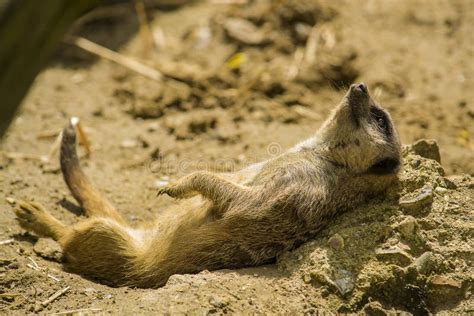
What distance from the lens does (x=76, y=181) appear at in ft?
14.4

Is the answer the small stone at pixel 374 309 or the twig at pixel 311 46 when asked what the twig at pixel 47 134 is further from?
the small stone at pixel 374 309

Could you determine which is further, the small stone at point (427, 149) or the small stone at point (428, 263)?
the small stone at point (427, 149)

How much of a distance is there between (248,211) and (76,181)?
144 centimetres

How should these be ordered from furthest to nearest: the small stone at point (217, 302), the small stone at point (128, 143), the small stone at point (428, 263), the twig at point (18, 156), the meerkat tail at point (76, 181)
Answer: the small stone at point (128, 143) → the twig at point (18, 156) → the meerkat tail at point (76, 181) → the small stone at point (428, 263) → the small stone at point (217, 302)

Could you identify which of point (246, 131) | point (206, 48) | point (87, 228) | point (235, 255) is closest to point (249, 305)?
point (235, 255)

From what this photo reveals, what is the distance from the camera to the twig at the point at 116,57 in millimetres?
6461

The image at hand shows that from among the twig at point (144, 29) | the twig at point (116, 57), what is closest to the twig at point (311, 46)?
the twig at point (116, 57)

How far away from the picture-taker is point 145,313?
3.01 m

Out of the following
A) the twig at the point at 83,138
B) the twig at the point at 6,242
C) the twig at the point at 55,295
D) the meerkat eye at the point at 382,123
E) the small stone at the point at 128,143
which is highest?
the meerkat eye at the point at 382,123

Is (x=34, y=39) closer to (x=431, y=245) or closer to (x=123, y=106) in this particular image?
(x=431, y=245)

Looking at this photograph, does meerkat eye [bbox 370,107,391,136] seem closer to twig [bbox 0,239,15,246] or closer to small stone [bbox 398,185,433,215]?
small stone [bbox 398,185,433,215]

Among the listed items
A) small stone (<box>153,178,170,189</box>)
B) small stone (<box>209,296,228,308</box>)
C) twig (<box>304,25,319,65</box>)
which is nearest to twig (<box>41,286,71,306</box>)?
small stone (<box>209,296,228,308</box>)

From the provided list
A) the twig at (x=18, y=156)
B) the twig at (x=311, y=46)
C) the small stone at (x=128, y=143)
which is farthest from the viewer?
the twig at (x=311, y=46)

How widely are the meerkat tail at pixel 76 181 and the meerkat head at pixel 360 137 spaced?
1.49m
